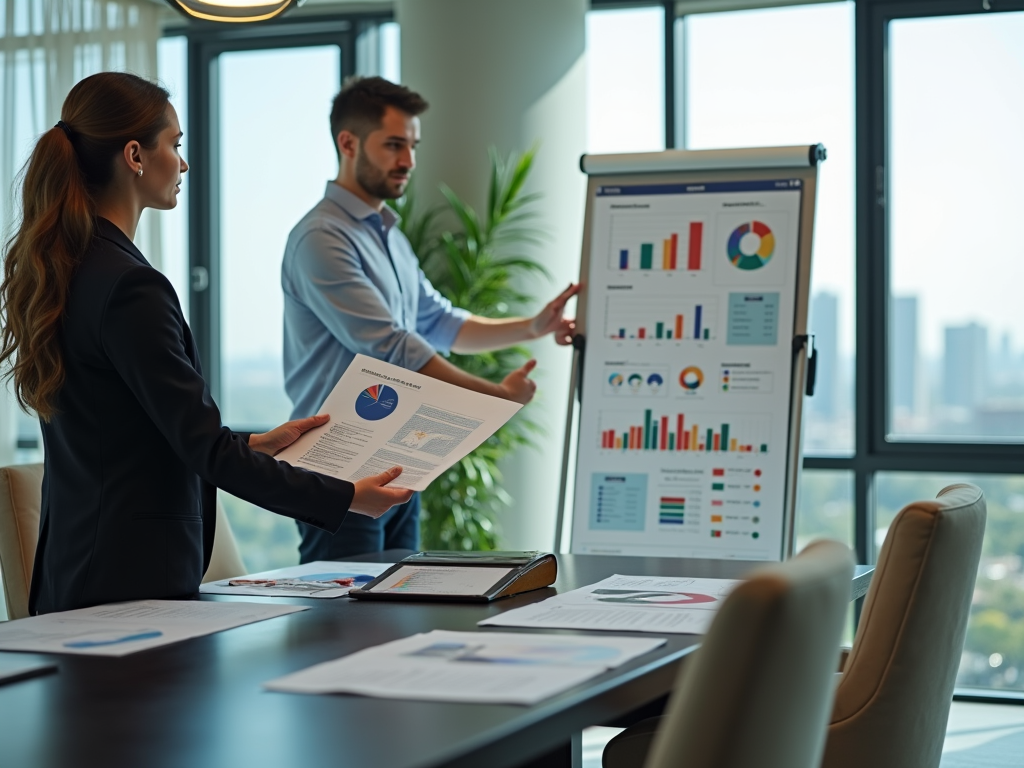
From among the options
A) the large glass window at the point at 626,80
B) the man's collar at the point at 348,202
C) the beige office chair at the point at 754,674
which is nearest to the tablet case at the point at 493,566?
the beige office chair at the point at 754,674

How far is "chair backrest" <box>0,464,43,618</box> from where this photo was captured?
2.29m

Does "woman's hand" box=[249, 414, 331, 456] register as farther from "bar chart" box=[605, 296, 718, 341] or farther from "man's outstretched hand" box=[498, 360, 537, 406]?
"bar chart" box=[605, 296, 718, 341]

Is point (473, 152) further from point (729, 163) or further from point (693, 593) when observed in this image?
point (693, 593)

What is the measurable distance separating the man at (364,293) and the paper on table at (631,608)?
3.92ft

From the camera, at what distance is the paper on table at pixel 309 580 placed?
1.99 m

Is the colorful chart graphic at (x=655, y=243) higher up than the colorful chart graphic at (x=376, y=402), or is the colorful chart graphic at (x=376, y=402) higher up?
the colorful chart graphic at (x=655, y=243)

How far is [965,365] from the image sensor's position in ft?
15.1

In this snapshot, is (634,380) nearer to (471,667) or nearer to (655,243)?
(655,243)

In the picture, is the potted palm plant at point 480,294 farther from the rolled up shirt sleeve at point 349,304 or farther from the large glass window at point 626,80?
the rolled up shirt sleeve at point 349,304

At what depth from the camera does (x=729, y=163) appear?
378 centimetres

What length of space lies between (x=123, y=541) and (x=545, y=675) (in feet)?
2.89

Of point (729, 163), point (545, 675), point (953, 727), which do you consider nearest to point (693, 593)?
point (545, 675)

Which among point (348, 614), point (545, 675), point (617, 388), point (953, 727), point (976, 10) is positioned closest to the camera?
point (545, 675)

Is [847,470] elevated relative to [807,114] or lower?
lower
